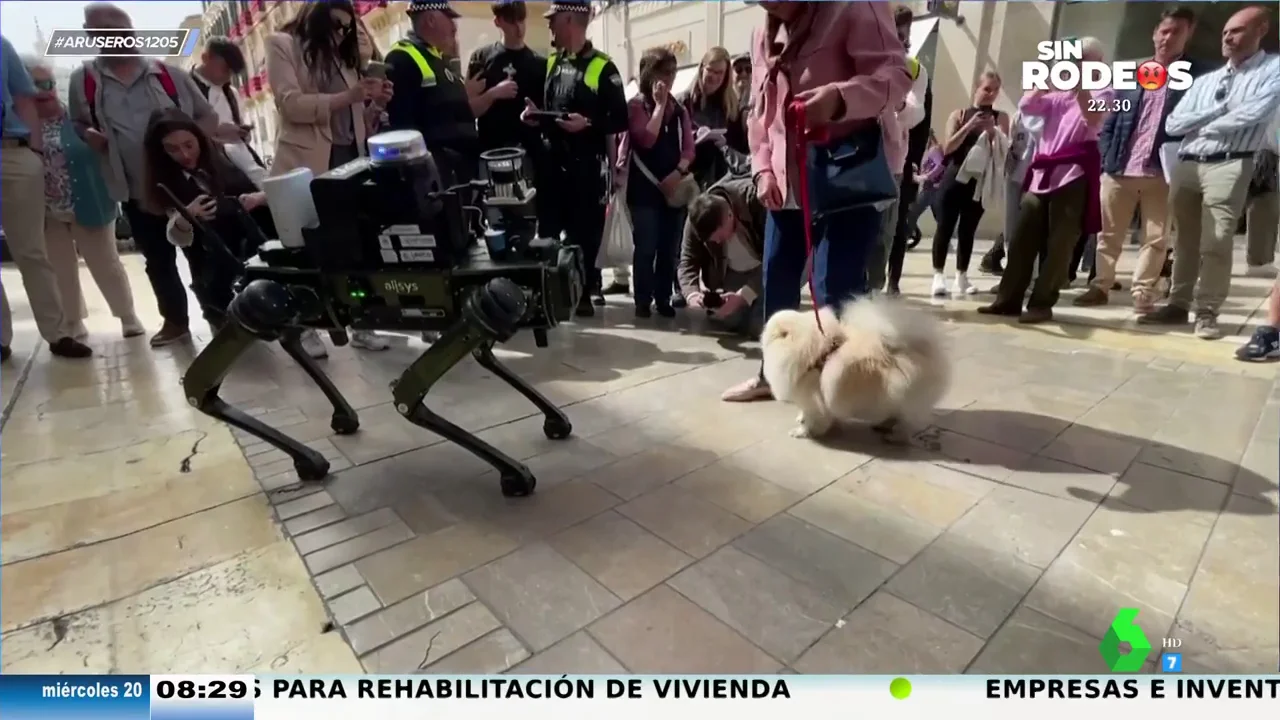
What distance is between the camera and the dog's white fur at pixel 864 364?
1186 mm

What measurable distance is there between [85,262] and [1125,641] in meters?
2.83

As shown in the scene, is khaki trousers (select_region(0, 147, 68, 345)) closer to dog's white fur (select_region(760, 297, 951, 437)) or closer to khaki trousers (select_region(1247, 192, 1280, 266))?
dog's white fur (select_region(760, 297, 951, 437))

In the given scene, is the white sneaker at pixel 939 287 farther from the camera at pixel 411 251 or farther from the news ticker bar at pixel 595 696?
the news ticker bar at pixel 595 696

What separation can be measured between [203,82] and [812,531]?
4.42 feet

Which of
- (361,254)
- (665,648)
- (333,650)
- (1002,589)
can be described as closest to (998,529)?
(1002,589)

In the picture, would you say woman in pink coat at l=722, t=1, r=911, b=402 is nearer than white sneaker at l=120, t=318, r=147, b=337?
Yes

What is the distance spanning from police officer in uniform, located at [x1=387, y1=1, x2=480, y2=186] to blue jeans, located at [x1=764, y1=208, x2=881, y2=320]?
891 millimetres

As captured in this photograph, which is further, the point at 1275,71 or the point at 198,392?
the point at 198,392

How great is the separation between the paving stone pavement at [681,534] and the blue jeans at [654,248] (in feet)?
2.86

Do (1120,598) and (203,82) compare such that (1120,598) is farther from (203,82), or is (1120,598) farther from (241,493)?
(203,82)

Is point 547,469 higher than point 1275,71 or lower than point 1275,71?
lower

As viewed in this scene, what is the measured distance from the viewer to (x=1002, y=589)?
81cm

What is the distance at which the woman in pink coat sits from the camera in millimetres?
1117

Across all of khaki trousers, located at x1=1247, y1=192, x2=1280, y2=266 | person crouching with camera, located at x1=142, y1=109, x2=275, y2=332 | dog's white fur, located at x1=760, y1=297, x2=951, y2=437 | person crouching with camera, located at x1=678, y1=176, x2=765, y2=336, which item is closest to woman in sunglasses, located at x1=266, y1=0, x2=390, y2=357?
person crouching with camera, located at x1=142, y1=109, x2=275, y2=332
